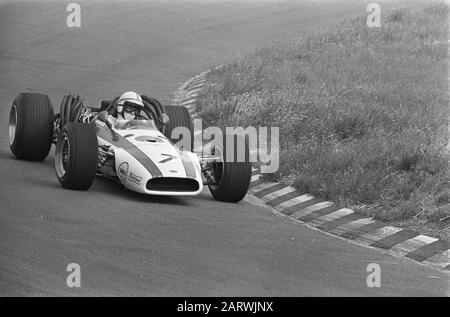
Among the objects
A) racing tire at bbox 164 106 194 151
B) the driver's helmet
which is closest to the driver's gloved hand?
the driver's helmet

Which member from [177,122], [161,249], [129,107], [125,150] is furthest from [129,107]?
[161,249]

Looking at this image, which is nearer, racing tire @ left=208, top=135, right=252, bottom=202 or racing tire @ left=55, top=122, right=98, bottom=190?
racing tire @ left=55, top=122, right=98, bottom=190

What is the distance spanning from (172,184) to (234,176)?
0.84 m

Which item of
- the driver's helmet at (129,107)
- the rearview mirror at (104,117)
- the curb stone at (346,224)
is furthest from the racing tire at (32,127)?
the curb stone at (346,224)

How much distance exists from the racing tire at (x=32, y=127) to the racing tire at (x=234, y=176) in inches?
97.0

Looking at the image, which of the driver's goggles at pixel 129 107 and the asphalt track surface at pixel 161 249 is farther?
the driver's goggles at pixel 129 107

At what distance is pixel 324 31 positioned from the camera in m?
25.7

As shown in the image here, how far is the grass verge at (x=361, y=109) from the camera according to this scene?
1360 cm

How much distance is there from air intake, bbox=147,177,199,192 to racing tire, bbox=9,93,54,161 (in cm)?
238

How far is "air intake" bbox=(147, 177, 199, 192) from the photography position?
12617mm

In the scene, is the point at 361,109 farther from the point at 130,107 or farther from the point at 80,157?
the point at 80,157

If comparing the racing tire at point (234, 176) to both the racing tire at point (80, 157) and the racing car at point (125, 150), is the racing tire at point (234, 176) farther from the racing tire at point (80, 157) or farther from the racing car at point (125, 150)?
the racing tire at point (80, 157)

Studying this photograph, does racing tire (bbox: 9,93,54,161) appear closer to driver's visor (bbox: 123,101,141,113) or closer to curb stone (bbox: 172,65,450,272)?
driver's visor (bbox: 123,101,141,113)

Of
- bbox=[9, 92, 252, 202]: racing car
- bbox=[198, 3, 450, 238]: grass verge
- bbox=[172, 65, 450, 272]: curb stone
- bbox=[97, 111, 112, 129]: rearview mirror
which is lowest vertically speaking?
bbox=[172, 65, 450, 272]: curb stone
